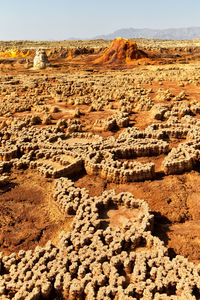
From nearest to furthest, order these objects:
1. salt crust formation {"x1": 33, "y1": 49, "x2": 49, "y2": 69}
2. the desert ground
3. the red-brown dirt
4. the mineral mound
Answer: the desert ground → the red-brown dirt → salt crust formation {"x1": 33, "y1": 49, "x2": 49, "y2": 69} → the mineral mound

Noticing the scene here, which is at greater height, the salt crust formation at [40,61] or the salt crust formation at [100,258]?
the salt crust formation at [40,61]

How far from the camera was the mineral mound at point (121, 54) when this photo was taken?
4278 centimetres

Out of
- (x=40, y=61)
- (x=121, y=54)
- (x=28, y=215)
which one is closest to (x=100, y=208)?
(x=28, y=215)

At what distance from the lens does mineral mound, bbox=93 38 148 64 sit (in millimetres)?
42781

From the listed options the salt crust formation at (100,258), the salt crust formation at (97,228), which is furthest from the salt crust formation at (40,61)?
the salt crust formation at (100,258)

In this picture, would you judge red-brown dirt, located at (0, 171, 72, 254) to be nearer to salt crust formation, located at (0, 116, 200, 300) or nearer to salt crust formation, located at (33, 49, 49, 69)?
salt crust formation, located at (0, 116, 200, 300)

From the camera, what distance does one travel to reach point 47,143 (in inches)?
406

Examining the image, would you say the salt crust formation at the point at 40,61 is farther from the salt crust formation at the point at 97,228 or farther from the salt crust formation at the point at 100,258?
the salt crust formation at the point at 100,258

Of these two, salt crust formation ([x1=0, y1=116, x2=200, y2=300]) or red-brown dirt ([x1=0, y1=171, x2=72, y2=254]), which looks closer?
salt crust formation ([x1=0, y1=116, x2=200, y2=300])

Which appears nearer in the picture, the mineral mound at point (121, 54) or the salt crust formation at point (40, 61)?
the salt crust formation at point (40, 61)

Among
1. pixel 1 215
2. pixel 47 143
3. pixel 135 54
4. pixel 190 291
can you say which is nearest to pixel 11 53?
pixel 135 54

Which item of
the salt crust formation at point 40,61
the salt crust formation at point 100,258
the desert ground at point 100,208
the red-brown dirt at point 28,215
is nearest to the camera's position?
the salt crust formation at point 100,258

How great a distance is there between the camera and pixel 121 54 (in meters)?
43.5

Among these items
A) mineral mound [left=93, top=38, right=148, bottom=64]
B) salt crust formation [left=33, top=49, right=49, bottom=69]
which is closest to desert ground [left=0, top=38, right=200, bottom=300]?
salt crust formation [left=33, top=49, right=49, bottom=69]
